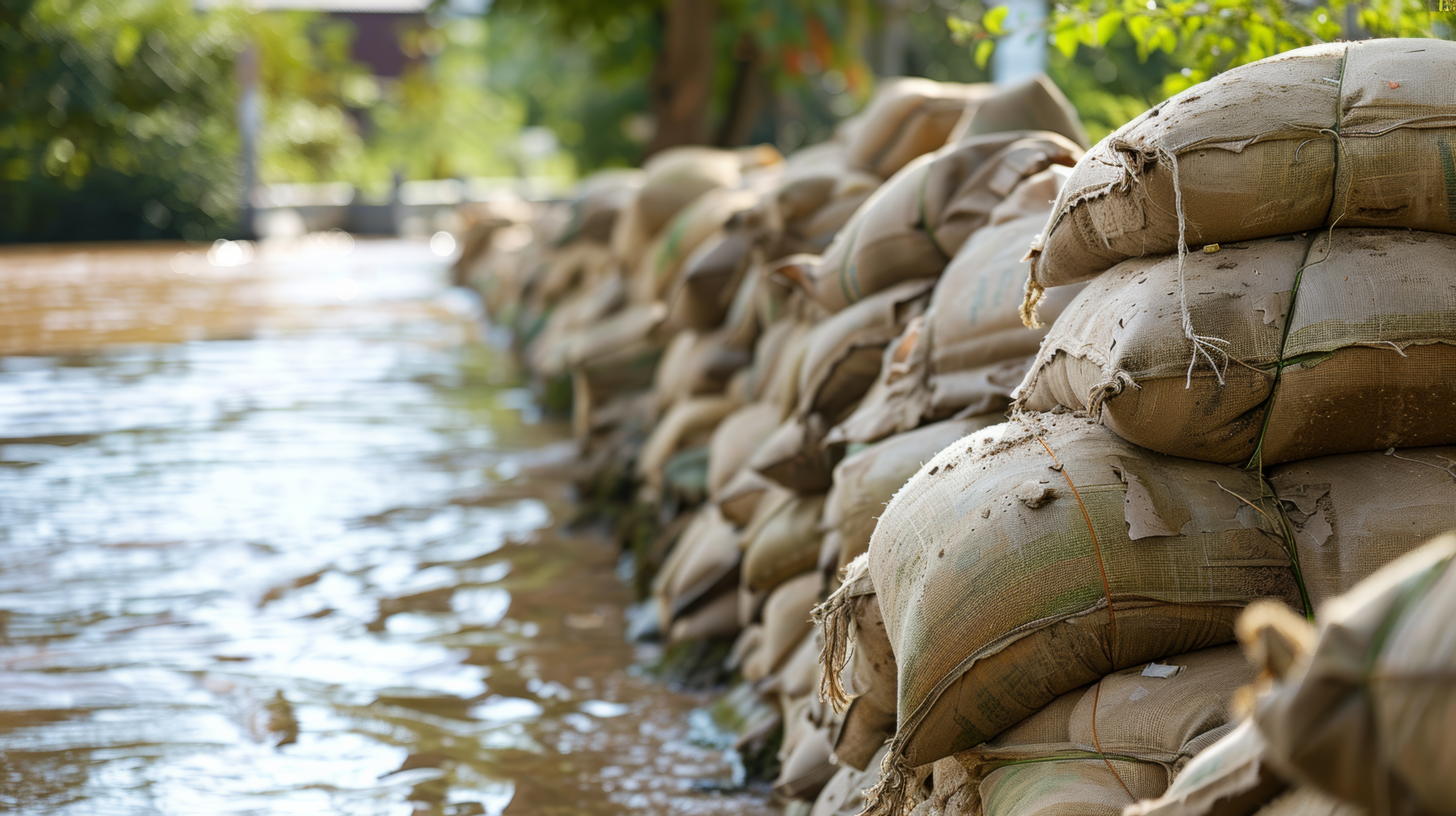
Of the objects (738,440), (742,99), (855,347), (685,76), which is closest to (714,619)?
(738,440)

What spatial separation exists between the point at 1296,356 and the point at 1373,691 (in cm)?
82

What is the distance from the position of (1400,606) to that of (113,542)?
3.99 meters

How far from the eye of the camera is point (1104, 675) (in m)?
1.41

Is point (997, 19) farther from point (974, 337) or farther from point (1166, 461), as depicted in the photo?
point (1166, 461)

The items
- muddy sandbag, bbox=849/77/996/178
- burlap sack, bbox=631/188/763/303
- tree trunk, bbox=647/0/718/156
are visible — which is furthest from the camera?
tree trunk, bbox=647/0/718/156

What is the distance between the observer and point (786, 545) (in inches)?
102

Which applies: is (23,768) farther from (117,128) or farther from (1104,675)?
(117,128)

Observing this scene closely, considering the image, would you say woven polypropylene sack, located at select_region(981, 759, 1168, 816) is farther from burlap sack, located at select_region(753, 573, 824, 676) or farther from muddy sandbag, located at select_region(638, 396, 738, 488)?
muddy sandbag, located at select_region(638, 396, 738, 488)

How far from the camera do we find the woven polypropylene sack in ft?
4.05

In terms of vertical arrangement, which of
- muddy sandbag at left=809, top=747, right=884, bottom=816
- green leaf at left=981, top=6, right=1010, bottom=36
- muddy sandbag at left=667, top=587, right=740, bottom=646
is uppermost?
green leaf at left=981, top=6, right=1010, bottom=36

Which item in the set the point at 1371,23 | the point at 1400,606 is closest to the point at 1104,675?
the point at 1400,606

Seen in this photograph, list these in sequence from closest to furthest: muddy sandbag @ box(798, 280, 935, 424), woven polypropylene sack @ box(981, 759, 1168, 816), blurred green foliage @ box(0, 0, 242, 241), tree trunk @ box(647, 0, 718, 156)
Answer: woven polypropylene sack @ box(981, 759, 1168, 816)
muddy sandbag @ box(798, 280, 935, 424)
tree trunk @ box(647, 0, 718, 156)
blurred green foliage @ box(0, 0, 242, 241)

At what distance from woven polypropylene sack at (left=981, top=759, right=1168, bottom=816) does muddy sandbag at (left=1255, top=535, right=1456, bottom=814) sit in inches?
21.8

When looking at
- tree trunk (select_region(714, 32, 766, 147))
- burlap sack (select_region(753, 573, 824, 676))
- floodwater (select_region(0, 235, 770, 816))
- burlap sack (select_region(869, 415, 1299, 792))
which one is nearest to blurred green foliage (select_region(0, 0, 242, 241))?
tree trunk (select_region(714, 32, 766, 147))
